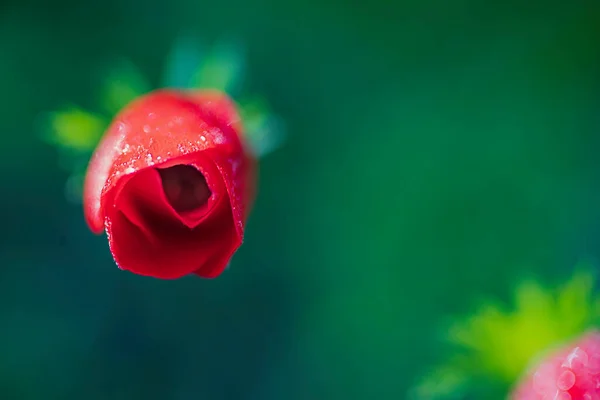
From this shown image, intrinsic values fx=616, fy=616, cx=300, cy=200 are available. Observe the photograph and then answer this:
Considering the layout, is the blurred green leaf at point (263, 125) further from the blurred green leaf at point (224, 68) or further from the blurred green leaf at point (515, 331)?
the blurred green leaf at point (515, 331)

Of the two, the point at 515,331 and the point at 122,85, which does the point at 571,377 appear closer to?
the point at 515,331

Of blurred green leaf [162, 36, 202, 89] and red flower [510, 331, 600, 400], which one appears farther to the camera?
blurred green leaf [162, 36, 202, 89]

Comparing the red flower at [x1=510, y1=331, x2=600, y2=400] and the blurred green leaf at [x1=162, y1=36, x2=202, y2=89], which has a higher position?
the blurred green leaf at [x1=162, y1=36, x2=202, y2=89]

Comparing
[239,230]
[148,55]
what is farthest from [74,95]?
[239,230]

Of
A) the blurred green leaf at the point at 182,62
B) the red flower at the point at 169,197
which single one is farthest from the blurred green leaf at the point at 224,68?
the red flower at the point at 169,197

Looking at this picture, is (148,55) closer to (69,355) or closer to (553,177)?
(69,355)

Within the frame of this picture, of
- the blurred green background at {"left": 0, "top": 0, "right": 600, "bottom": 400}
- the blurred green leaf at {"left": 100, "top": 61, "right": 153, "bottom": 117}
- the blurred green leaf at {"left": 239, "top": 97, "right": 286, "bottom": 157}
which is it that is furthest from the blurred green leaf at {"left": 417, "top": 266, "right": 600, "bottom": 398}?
the blurred green leaf at {"left": 100, "top": 61, "right": 153, "bottom": 117}

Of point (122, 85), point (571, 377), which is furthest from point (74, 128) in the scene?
point (571, 377)

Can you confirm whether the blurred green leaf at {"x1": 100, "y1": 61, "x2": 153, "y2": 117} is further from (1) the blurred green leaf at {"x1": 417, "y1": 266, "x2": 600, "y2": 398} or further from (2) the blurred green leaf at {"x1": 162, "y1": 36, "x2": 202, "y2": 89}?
(1) the blurred green leaf at {"x1": 417, "y1": 266, "x2": 600, "y2": 398}
